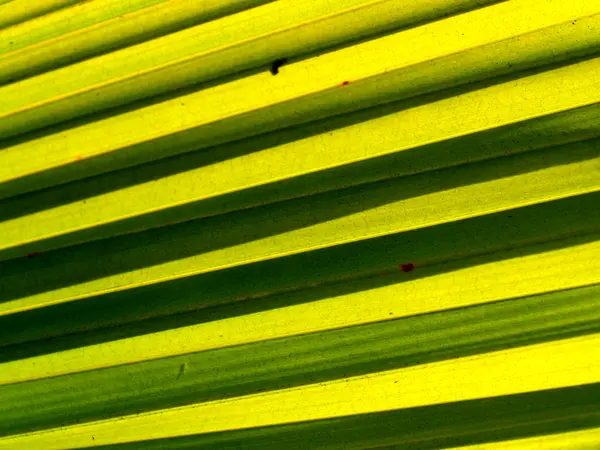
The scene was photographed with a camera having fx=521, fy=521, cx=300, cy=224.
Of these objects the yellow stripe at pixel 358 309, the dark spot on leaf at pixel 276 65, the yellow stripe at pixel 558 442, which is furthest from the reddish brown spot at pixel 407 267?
the dark spot on leaf at pixel 276 65

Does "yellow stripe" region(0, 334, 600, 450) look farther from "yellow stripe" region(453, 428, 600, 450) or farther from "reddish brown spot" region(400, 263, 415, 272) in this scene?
"reddish brown spot" region(400, 263, 415, 272)

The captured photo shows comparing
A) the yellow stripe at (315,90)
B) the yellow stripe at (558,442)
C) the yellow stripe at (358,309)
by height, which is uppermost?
the yellow stripe at (315,90)

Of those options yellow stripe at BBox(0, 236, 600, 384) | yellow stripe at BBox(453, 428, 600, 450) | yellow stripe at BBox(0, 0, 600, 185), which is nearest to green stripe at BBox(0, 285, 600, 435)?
yellow stripe at BBox(0, 236, 600, 384)

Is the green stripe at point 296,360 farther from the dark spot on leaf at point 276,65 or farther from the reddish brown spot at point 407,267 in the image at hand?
the dark spot on leaf at point 276,65

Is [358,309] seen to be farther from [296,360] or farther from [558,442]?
[558,442]

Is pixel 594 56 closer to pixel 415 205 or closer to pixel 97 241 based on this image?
pixel 415 205

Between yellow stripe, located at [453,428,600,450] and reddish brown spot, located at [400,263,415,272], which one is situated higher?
reddish brown spot, located at [400,263,415,272]

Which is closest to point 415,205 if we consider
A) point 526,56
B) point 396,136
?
point 396,136
